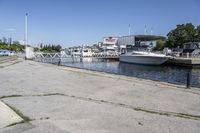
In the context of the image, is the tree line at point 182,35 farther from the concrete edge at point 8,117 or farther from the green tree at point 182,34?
the concrete edge at point 8,117

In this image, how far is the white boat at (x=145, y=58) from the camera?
5732cm

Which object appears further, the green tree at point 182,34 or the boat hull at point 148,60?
the green tree at point 182,34

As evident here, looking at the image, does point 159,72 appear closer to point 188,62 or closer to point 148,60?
point 188,62

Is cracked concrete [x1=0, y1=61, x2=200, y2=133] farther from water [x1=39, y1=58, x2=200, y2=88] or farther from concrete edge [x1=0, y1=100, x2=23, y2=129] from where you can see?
water [x1=39, y1=58, x2=200, y2=88]

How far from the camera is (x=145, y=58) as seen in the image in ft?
194

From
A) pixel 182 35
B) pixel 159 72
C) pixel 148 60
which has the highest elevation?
pixel 182 35

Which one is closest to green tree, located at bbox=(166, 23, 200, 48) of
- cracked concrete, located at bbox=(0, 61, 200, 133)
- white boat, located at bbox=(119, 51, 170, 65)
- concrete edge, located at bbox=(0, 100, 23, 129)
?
white boat, located at bbox=(119, 51, 170, 65)

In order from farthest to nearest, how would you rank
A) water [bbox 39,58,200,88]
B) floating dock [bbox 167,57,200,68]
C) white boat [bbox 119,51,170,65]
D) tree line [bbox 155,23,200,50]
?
tree line [bbox 155,23,200,50] < white boat [bbox 119,51,170,65] < floating dock [bbox 167,57,200,68] < water [bbox 39,58,200,88]

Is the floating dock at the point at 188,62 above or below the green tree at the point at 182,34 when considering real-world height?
below

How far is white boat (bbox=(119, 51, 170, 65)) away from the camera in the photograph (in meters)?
57.3

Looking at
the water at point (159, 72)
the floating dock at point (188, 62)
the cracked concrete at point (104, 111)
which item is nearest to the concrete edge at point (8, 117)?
the cracked concrete at point (104, 111)

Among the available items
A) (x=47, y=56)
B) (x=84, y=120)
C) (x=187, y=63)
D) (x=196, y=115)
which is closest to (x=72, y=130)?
(x=84, y=120)

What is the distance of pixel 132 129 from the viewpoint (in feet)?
21.1

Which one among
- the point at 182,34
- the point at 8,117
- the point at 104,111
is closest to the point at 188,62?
the point at 104,111
